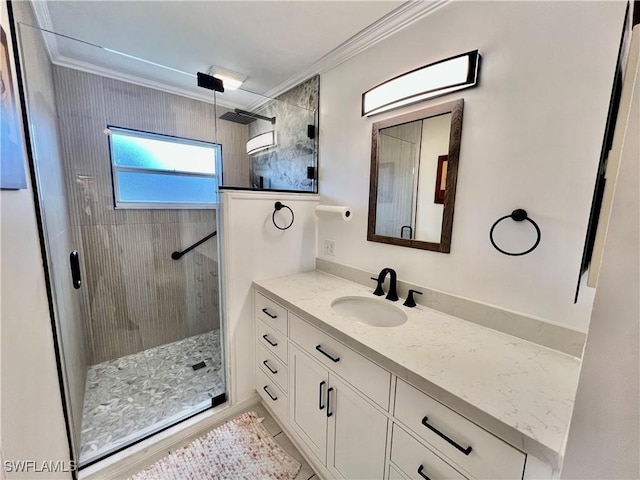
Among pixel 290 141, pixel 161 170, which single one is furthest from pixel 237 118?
pixel 161 170

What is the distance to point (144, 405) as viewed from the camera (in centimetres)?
177

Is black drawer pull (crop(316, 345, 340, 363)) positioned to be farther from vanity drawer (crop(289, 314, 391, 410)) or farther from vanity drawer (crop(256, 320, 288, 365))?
vanity drawer (crop(256, 320, 288, 365))

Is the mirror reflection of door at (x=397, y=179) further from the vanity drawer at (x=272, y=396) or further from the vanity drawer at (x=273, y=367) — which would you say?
the vanity drawer at (x=272, y=396)

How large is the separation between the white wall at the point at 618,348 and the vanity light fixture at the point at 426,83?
3.11 ft

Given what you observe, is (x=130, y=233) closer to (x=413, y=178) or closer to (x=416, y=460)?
(x=413, y=178)

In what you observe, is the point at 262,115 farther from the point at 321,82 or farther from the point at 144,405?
the point at 144,405

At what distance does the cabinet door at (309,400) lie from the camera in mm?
1227

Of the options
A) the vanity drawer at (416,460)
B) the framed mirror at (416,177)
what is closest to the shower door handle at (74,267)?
the framed mirror at (416,177)

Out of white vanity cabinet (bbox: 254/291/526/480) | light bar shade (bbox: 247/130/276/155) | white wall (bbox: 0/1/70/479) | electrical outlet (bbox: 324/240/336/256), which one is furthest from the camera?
light bar shade (bbox: 247/130/276/155)

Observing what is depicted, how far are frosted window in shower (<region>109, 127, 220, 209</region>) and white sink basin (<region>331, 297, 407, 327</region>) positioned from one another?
1.31 meters

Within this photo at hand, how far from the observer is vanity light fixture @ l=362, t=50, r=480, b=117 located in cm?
113

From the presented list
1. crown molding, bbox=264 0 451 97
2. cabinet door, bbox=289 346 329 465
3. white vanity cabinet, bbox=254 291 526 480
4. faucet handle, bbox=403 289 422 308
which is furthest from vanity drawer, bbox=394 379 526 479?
crown molding, bbox=264 0 451 97

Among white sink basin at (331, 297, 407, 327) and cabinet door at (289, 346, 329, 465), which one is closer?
cabinet door at (289, 346, 329, 465)

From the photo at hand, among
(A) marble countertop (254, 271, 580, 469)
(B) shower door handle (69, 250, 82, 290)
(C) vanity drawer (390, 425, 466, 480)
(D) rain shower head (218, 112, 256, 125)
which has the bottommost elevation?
(C) vanity drawer (390, 425, 466, 480)
